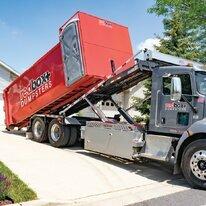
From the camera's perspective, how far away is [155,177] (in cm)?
994

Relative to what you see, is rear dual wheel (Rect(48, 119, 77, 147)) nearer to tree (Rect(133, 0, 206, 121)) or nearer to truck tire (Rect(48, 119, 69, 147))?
truck tire (Rect(48, 119, 69, 147))

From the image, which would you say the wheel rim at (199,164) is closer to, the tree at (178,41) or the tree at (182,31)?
the tree at (182,31)

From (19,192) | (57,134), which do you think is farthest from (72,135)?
(19,192)

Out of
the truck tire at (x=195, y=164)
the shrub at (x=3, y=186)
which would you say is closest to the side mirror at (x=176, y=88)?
the truck tire at (x=195, y=164)

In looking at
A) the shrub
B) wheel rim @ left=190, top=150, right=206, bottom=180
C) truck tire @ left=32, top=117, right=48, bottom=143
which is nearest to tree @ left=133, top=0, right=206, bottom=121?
truck tire @ left=32, top=117, right=48, bottom=143

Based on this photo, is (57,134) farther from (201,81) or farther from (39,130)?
(201,81)

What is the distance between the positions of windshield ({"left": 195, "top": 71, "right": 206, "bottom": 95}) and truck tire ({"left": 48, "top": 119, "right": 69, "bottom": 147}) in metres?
4.71

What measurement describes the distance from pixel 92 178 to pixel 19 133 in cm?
789

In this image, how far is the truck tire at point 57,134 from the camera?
1282 cm

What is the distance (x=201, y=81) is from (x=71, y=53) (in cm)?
382

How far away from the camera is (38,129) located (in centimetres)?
1412

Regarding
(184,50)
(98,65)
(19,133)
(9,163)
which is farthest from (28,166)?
(184,50)

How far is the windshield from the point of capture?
9430mm

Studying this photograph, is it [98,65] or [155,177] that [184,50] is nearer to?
[98,65]
